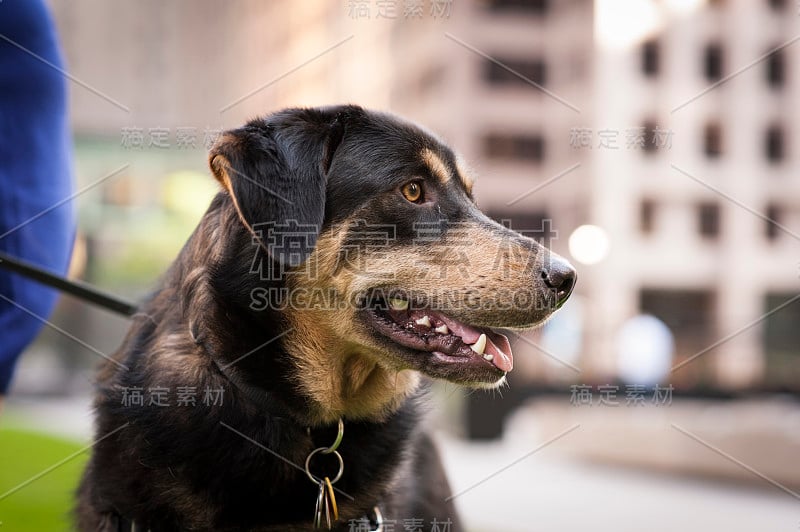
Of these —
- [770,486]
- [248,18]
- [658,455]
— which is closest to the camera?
[770,486]

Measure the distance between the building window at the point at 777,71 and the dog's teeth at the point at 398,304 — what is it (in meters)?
42.0

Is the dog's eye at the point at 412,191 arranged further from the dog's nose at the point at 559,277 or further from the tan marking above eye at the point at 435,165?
the dog's nose at the point at 559,277

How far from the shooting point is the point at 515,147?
43.4m

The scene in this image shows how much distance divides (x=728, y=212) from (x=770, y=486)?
110ft

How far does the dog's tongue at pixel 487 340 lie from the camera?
3.14 metres

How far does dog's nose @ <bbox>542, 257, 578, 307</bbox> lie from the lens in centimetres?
307

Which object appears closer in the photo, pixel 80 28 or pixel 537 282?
pixel 537 282

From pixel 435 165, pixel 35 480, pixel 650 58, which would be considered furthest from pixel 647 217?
pixel 435 165

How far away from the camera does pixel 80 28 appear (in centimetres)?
4116

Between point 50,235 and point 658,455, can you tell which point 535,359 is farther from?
point 50,235

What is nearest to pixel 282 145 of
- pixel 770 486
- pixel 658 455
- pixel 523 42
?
pixel 770 486

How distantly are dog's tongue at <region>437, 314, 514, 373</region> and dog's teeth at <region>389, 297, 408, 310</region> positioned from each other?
0.13m

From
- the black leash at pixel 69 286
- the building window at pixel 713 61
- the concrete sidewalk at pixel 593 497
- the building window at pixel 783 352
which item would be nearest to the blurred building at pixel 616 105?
the building window at pixel 713 61

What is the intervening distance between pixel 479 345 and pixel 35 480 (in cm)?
293
